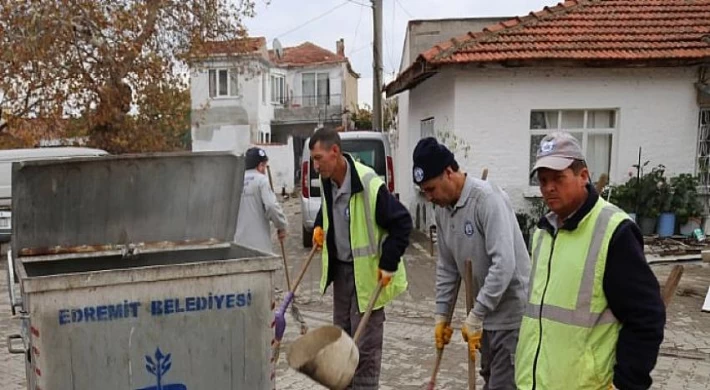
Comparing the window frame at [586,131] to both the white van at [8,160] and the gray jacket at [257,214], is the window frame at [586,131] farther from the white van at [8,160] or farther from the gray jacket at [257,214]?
the white van at [8,160]

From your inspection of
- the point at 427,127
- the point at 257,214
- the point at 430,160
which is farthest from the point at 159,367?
the point at 427,127

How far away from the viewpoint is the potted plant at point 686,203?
10.0 metres

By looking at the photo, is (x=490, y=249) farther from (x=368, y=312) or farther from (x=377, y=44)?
(x=377, y=44)

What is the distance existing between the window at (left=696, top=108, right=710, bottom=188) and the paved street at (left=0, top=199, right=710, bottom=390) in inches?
90.2

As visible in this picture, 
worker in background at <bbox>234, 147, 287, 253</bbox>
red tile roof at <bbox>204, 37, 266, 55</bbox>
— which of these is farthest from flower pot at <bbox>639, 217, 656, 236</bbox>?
red tile roof at <bbox>204, 37, 266, 55</bbox>

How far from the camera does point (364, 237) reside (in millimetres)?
3883

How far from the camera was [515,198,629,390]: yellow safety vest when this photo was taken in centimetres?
218

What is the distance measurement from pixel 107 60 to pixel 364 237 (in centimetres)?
1078

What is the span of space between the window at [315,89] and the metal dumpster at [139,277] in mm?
33648

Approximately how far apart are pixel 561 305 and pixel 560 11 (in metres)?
10.0

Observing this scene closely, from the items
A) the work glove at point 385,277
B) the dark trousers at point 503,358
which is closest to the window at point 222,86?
the work glove at point 385,277

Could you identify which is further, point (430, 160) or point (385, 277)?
point (385, 277)

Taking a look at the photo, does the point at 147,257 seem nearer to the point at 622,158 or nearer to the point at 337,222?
the point at 337,222

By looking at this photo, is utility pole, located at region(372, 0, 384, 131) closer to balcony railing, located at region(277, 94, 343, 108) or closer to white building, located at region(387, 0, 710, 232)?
white building, located at region(387, 0, 710, 232)
